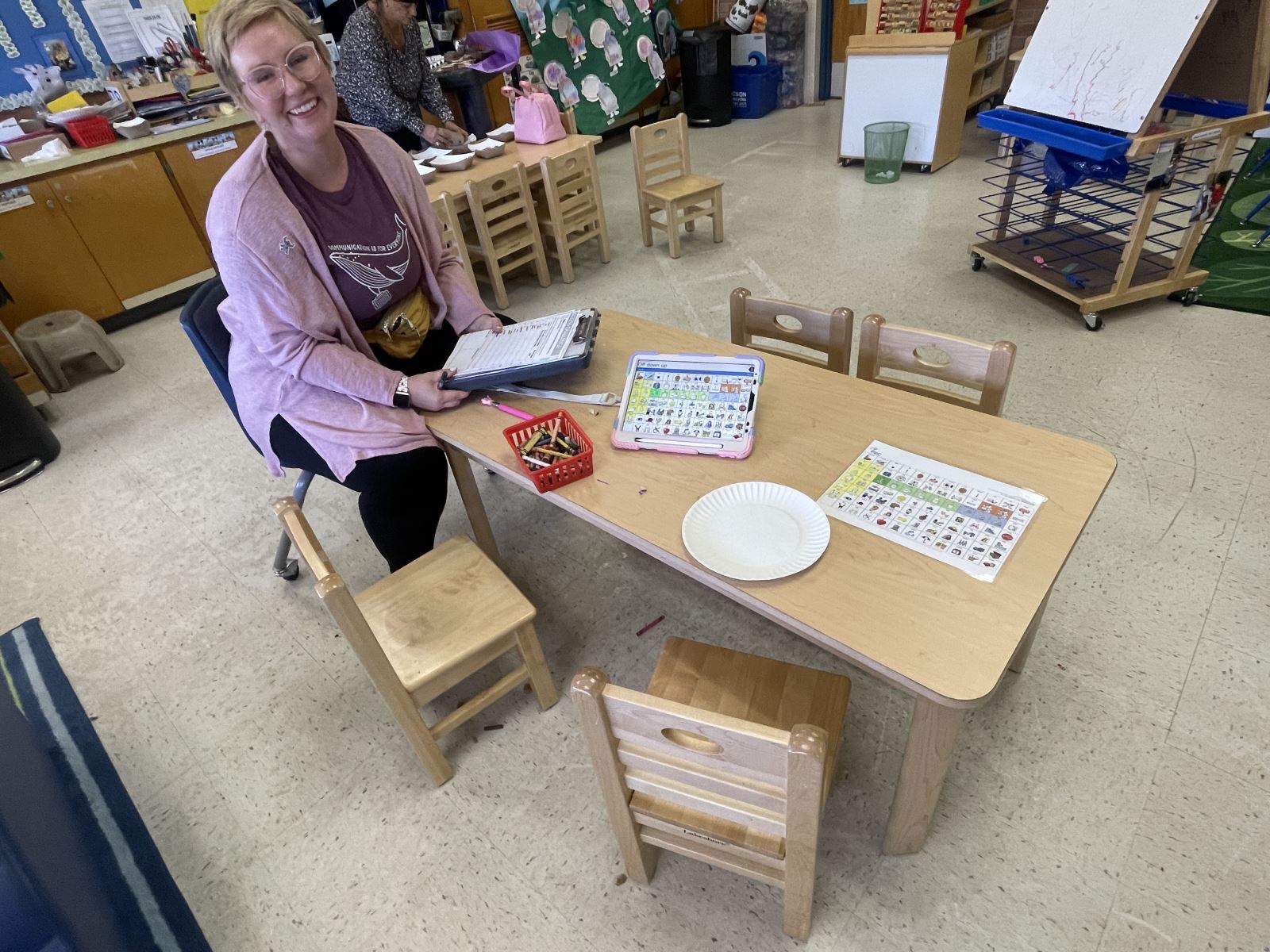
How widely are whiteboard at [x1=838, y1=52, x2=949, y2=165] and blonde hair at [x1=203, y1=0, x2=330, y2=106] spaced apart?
3687 millimetres

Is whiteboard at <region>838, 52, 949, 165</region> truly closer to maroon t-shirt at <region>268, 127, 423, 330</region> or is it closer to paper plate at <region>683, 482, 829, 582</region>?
maroon t-shirt at <region>268, 127, 423, 330</region>

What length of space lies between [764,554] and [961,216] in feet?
10.9

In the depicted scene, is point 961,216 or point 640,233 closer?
point 961,216

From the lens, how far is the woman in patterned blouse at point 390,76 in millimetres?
2873

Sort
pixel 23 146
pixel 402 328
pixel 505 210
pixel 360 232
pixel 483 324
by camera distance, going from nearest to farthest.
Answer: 1. pixel 360 232
2. pixel 402 328
3. pixel 483 324
4. pixel 505 210
5. pixel 23 146

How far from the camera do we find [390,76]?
9.93 feet

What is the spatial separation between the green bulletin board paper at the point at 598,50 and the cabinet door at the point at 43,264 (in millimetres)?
2899

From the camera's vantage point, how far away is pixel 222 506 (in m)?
2.25

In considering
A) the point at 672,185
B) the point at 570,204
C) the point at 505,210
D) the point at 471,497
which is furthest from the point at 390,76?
the point at 471,497

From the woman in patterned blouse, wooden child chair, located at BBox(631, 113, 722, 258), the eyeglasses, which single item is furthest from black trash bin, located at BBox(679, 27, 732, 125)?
the eyeglasses

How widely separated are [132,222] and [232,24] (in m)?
2.92

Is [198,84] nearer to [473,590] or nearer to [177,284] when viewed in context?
[177,284]

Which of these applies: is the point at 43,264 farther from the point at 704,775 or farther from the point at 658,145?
the point at 704,775

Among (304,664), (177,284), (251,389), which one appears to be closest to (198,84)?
(177,284)
